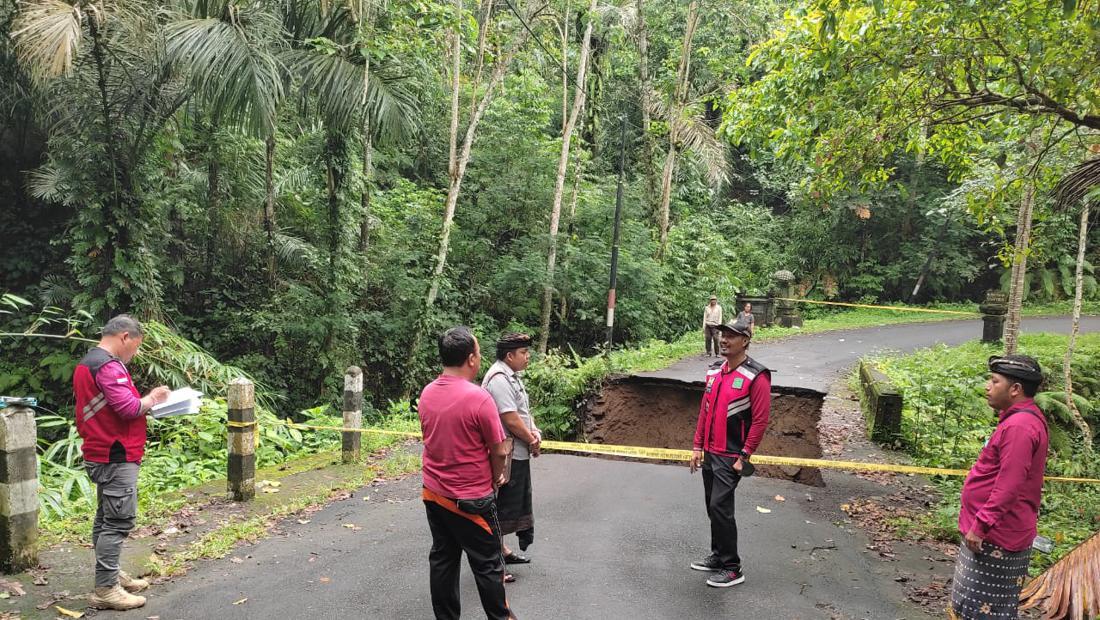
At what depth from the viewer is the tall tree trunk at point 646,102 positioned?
1975 cm

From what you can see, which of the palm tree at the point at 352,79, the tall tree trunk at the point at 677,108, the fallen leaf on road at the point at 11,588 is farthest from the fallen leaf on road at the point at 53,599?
the tall tree trunk at the point at 677,108

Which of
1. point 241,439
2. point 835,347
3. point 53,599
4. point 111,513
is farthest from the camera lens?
point 835,347

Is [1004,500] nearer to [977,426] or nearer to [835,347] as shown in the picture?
[977,426]

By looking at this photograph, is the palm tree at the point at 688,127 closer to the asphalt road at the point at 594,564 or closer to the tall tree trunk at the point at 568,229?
the tall tree trunk at the point at 568,229

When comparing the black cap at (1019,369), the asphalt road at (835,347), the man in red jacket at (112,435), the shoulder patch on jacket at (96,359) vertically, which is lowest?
the asphalt road at (835,347)

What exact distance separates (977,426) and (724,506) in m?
6.55

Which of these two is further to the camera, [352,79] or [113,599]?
[352,79]

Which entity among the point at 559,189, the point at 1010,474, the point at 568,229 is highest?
the point at 559,189

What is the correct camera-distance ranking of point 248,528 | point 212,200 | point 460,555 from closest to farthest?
point 460,555, point 248,528, point 212,200

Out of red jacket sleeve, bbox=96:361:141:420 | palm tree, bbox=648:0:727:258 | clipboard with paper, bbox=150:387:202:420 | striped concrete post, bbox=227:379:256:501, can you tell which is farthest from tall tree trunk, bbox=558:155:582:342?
red jacket sleeve, bbox=96:361:141:420

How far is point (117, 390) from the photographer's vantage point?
13.3 ft

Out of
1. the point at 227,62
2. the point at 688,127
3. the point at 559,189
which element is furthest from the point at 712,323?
the point at 227,62

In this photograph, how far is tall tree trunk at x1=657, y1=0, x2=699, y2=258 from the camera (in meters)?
18.9

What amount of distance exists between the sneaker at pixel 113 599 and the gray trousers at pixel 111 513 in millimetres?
32
